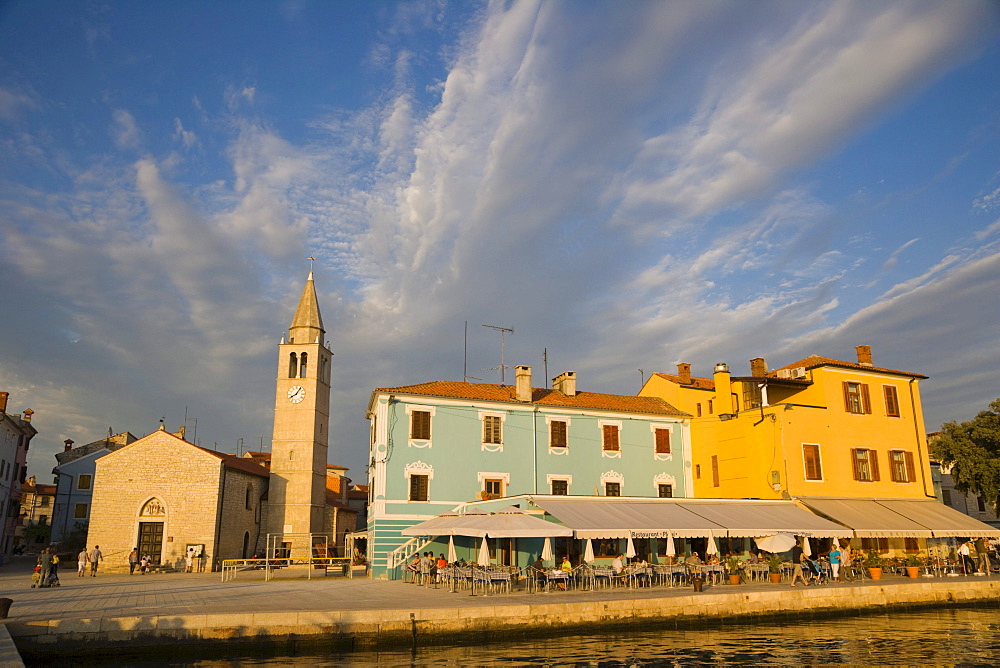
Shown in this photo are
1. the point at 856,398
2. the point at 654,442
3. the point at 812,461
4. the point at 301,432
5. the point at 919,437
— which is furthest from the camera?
the point at 301,432

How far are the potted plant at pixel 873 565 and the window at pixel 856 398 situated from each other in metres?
6.61

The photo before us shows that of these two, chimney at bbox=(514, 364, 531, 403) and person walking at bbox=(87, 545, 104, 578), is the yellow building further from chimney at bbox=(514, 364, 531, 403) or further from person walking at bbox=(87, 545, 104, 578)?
person walking at bbox=(87, 545, 104, 578)

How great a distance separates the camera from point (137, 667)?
1416 cm

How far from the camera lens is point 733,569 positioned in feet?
78.8

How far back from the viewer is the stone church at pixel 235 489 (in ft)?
124

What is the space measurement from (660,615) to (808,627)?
167 inches

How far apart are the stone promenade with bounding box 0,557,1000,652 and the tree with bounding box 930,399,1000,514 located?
11.1m

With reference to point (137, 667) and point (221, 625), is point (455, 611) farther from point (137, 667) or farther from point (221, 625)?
point (137, 667)

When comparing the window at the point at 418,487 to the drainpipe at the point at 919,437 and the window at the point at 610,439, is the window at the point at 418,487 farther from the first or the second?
the drainpipe at the point at 919,437

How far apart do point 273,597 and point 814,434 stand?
2226cm

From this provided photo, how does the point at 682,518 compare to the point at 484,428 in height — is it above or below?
below

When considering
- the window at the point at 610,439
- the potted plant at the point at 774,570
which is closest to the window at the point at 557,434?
the window at the point at 610,439

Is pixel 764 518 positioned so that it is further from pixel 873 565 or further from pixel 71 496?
pixel 71 496

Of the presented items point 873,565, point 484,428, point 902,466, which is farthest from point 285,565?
point 902,466
